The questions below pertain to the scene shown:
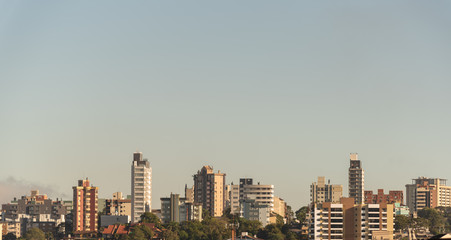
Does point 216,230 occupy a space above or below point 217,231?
above

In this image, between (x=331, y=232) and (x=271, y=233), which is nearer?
(x=331, y=232)

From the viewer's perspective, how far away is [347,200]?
161750 mm

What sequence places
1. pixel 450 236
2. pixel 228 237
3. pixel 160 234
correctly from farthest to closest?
pixel 160 234, pixel 228 237, pixel 450 236

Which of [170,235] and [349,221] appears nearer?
[349,221]

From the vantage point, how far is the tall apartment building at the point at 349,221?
157m

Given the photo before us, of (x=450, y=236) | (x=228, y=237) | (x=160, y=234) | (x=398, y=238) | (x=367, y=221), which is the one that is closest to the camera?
(x=450, y=236)

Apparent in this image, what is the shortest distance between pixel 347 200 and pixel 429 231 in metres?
38.6

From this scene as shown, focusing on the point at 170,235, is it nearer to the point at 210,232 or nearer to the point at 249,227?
the point at 210,232

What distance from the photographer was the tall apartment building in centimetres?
15675

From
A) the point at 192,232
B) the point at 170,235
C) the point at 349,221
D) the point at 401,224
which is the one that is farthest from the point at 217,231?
the point at 401,224

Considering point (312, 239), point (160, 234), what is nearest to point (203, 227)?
point (160, 234)

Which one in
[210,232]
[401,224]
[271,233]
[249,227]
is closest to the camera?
[271,233]

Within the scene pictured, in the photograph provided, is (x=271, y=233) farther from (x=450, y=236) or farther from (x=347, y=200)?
(x=450, y=236)

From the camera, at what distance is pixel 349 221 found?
6235 inches
